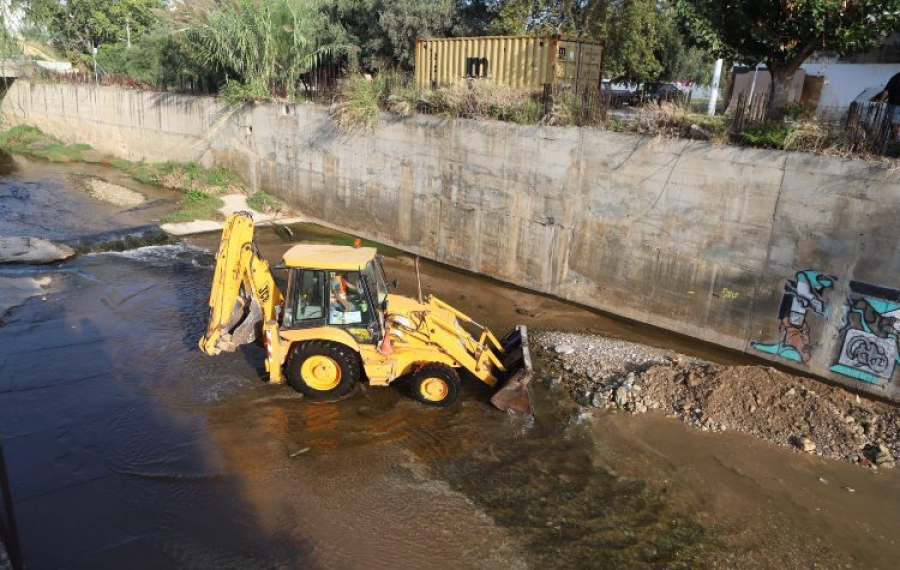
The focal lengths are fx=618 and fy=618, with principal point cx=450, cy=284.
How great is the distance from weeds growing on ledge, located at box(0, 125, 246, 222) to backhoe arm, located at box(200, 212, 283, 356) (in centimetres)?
1064

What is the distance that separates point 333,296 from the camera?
8328 millimetres

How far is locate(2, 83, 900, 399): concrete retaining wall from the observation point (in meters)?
9.84

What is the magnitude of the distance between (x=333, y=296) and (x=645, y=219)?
685cm

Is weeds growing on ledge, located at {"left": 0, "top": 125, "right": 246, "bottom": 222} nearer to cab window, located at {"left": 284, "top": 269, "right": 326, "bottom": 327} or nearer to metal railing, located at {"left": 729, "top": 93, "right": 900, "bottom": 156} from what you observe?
cab window, located at {"left": 284, "top": 269, "right": 326, "bottom": 327}

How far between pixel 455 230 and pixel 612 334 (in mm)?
5161

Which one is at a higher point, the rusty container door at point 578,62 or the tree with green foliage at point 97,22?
the tree with green foliage at point 97,22

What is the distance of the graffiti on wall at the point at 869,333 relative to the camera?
9508 millimetres

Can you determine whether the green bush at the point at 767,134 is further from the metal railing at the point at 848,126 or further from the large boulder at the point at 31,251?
the large boulder at the point at 31,251

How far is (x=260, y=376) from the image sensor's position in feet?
30.5

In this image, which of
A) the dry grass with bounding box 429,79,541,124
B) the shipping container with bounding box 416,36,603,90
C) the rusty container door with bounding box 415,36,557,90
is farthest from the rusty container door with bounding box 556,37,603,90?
the dry grass with bounding box 429,79,541,124

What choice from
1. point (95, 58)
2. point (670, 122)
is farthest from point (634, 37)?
point (95, 58)

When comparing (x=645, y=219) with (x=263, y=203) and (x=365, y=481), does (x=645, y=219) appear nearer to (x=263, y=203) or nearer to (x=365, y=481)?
(x=365, y=481)

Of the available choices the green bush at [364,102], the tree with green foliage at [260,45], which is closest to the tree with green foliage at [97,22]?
the tree with green foliage at [260,45]

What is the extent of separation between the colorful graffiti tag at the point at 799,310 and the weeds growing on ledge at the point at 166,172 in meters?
15.2
